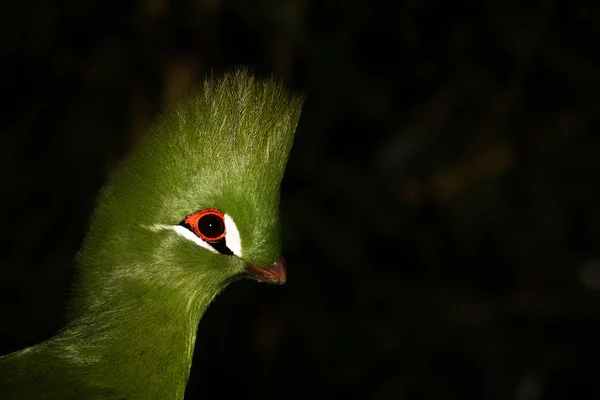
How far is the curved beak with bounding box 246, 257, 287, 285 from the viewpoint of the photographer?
1.89 m

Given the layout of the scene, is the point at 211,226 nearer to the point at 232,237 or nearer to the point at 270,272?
the point at 232,237

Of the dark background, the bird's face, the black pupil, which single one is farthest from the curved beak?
the dark background

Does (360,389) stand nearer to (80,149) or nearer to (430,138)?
(430,138)

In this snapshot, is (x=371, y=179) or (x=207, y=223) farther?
(x=371, y=179)

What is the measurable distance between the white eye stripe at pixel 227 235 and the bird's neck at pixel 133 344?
15cm

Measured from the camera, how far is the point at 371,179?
3.80 meters

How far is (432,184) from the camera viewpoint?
3.90 metres

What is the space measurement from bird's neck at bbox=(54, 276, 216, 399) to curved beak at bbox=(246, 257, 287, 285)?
0.61ft

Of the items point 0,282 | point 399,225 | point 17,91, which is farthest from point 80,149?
point 399,225

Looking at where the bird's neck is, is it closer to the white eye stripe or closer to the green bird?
the green bird

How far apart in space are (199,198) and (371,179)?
2.08 metres

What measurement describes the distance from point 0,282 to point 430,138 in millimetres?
1962

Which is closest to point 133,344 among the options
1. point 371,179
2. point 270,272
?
point 270,272

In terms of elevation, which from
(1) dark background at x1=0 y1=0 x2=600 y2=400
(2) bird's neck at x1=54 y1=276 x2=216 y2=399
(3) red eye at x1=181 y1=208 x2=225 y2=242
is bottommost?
(2) bird's neck at x1=54 y1=276 x2=216 y2=399
